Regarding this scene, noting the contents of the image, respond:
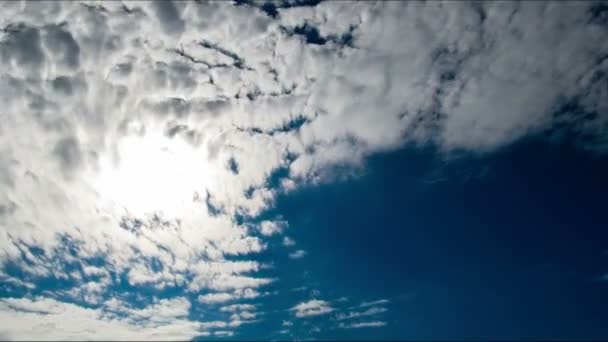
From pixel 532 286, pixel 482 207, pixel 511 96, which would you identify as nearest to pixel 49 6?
pixel 511 96

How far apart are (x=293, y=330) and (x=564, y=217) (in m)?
14.9

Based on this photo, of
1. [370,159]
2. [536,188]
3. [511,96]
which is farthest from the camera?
[536,188]

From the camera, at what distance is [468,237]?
42.1 ft

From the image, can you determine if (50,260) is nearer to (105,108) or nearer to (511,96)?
(105,108)

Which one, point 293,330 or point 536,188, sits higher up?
point 536,188

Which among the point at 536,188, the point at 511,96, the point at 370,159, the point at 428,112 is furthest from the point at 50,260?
the point at 536,188

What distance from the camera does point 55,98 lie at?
21.8 ft

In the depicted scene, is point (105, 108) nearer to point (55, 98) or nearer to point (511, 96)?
point (55, 98)

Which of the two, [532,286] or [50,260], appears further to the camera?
[532,286]

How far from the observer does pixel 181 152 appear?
327 inches

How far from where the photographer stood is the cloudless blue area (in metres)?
10.3

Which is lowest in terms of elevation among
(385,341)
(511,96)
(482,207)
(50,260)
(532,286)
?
(385,341)

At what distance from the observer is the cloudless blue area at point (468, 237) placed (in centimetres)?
1028

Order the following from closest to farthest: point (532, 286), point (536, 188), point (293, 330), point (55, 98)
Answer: point (55, 98)
point (536, 188)
point (532, 286)
point (293, 330)
